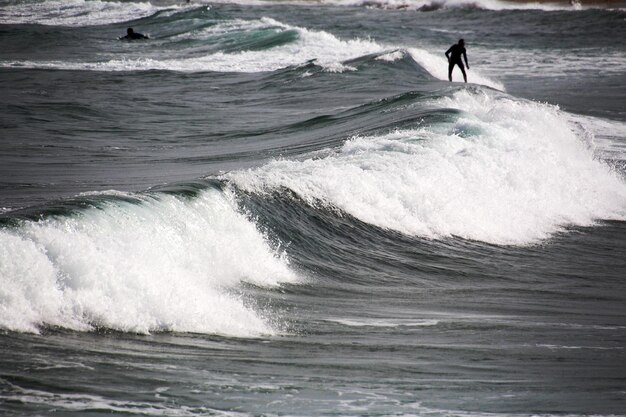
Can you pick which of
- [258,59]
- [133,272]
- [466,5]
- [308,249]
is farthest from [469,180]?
[466,5]

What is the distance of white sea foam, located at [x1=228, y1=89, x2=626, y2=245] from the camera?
12094 mm

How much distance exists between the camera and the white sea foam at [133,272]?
6.62 metres

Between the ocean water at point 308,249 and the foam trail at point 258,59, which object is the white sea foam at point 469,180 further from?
the foam trail at point 258,59

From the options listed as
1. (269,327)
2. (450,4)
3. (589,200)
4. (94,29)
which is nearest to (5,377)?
(269,327)

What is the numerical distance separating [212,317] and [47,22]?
145ft

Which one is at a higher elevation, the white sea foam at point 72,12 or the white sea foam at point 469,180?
the white sea foam at point 72,12

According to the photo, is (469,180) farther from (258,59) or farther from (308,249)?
(258,59)

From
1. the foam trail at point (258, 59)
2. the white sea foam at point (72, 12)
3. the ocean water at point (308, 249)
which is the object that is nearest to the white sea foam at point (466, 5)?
the white sea foam at point (72, 12)

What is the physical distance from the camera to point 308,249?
35.2 ft

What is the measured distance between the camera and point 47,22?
161 ft

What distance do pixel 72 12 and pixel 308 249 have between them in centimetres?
4638

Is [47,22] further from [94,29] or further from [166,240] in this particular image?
[166,240]

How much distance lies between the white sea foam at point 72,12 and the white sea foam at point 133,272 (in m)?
41.1

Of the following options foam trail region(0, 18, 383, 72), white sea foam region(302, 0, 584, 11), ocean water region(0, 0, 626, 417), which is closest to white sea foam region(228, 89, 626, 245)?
ocean water region(0, 0, 626, 417)
